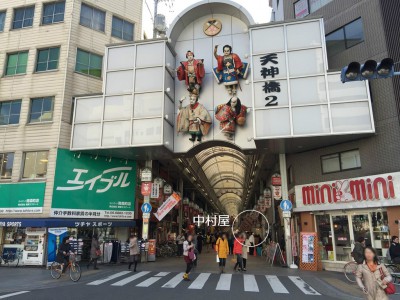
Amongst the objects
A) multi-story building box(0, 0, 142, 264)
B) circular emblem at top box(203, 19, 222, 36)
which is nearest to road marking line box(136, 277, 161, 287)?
multi-story building box(0, 0, 142, 264)

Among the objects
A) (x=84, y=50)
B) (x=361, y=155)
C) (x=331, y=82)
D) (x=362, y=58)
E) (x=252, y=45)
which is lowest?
(x=361, y=155)

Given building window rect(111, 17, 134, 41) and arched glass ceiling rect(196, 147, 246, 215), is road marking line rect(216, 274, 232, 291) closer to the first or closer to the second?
arched glass ceiling rect(196, 147, 246, 215)

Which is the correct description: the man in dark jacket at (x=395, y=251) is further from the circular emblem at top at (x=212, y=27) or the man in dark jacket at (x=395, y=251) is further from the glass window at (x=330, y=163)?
the circular emblem at top at (x=212, y=27)

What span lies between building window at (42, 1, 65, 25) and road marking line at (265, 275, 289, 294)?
19946mm

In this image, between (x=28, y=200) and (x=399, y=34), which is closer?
(x=399, y=34)

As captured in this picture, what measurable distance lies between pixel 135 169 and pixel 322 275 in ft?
41.3

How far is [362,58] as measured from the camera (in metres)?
16.5

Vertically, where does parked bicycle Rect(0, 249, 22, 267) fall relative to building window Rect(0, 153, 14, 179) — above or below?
below

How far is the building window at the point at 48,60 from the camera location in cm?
2079

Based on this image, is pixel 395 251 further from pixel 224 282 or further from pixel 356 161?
pixel 224 282

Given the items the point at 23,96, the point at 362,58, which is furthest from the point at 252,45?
the point at 23,96

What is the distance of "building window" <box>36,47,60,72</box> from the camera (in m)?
20.8

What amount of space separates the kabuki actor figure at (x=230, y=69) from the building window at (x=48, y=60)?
10286 mm

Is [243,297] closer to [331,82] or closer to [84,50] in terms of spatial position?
[331,82]
